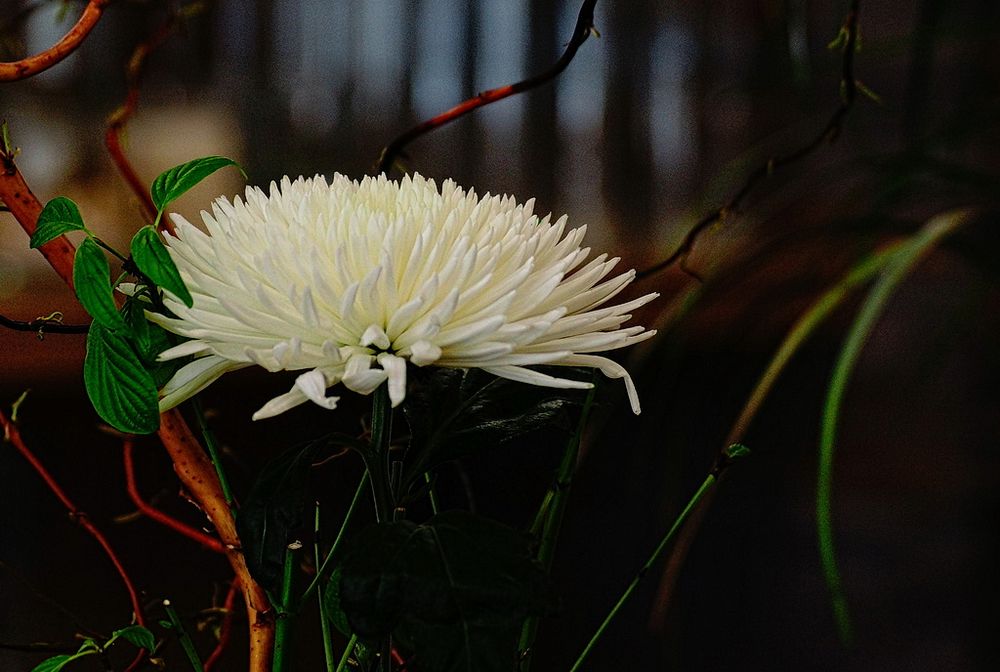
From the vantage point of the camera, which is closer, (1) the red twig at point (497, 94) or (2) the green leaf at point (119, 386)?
(2) the green leaf at point (119, 386)

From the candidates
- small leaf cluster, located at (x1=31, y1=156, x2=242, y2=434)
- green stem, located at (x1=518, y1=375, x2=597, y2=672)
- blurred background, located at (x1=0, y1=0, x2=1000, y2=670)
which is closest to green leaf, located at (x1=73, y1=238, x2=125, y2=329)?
small leaf cluster, located at (x1=31, y1=156, x2=242, y2=434)

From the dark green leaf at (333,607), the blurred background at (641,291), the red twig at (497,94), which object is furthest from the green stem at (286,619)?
the blurred background at (641,291)

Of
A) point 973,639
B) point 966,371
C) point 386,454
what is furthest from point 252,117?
point 973,639

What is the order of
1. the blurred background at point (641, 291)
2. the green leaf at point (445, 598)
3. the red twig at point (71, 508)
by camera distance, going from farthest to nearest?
the blurred background at point (641, 291) < the red twig at point (71, 508) < the green leaf at point (445, 598)

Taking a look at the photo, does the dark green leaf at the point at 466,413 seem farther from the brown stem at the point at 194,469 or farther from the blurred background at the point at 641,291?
the blurred background at the point at 641,291

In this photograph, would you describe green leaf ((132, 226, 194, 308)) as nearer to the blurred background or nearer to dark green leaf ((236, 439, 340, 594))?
dark green leaf ((236, 439, 340, 594))

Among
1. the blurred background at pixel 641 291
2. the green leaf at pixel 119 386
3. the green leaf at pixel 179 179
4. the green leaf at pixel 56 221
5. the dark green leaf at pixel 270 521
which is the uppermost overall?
the green leaf at pixel 179 179

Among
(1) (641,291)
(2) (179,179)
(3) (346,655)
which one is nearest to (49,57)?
(2) (179,179)
